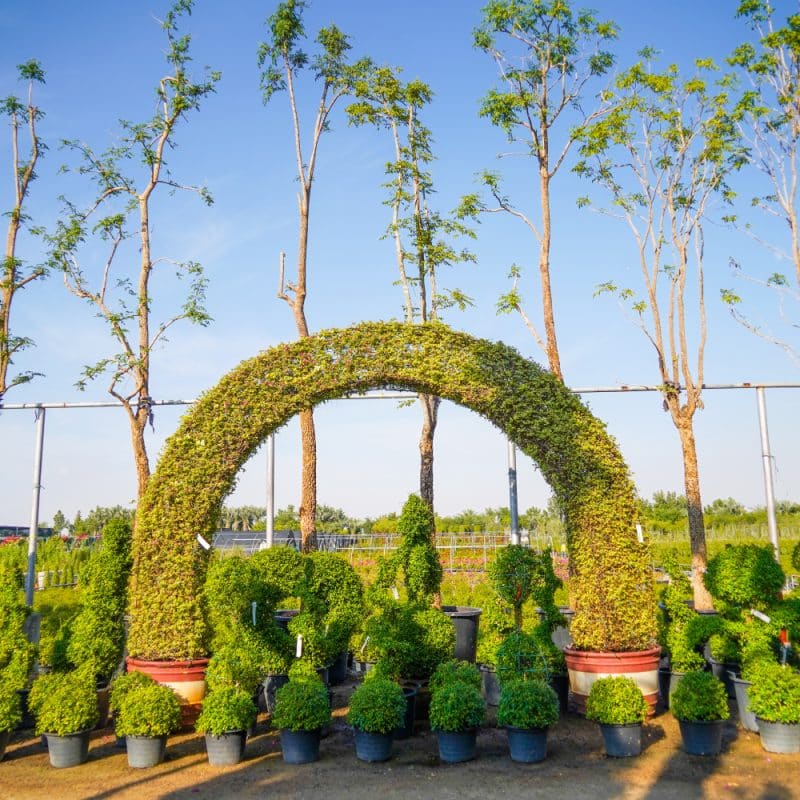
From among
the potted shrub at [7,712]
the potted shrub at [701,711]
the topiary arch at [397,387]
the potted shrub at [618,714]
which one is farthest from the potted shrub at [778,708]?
the potted shrub at [7,712]

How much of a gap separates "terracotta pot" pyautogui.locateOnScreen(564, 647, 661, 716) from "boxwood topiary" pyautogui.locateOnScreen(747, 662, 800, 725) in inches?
41.3

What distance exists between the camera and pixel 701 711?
5453 mm

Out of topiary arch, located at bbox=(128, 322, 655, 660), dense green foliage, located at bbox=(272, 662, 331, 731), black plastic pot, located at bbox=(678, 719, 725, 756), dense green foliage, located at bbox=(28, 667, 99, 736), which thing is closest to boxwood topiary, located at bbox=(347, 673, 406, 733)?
dense green foliage, located at bbox=(272, 662, 331, 731)

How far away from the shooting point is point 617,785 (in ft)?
16.5

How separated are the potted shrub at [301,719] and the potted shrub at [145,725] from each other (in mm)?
859

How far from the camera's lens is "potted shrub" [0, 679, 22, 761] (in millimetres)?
5836

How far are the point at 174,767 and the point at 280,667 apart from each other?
116cm

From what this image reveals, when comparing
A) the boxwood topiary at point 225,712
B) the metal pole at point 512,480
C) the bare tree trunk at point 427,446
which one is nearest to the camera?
the boxwood topiary at point 225,712

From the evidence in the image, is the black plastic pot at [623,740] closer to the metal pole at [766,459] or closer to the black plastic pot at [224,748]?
the black plastic pot at [224,748]

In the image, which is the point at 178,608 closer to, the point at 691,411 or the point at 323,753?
the point at 323,753

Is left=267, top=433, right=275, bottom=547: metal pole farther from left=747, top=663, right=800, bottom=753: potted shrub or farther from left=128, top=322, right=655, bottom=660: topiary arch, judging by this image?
left=747, top=663, right=800, bottom=753: potted shrub

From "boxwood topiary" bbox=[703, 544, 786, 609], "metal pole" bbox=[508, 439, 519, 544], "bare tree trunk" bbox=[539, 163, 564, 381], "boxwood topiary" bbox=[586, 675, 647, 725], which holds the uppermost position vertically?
"bare tree trunk" bbox=[539, 163, 564, 381]

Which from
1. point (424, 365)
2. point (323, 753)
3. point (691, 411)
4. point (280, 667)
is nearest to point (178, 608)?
point (280, 667)

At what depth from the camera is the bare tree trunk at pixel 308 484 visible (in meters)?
11.5
